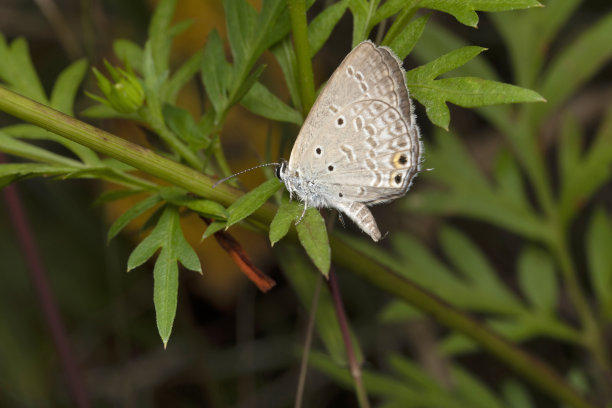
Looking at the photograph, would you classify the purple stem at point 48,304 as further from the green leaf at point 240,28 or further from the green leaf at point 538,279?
the green leaf at point 538,279

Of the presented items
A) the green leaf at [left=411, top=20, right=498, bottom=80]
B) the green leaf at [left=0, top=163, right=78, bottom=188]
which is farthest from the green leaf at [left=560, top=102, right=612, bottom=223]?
the green leaf at [left=0, top=163, right=78, bottom=188]

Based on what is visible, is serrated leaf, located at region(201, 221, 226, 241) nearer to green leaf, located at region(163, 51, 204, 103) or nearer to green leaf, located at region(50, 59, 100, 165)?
green leaf, located at region(163, 51, 204, 103)

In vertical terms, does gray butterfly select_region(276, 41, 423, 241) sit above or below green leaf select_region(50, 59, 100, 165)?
below

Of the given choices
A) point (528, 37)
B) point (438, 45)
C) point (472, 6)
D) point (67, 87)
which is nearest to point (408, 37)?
point (472, 6)

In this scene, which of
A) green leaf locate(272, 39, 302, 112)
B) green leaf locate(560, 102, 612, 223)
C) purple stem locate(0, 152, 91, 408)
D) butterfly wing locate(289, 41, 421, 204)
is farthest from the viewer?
green leaf locate(560, 102, 612, 223)

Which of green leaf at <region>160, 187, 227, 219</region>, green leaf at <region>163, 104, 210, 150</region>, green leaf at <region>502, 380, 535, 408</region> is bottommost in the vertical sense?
green leaf at <region>502, 380, 535, 408</region>

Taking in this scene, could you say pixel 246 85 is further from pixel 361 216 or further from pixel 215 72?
pixel 361 216

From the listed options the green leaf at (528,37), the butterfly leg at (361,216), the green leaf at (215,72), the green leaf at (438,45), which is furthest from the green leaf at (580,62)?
the green leaf at (215,72)
